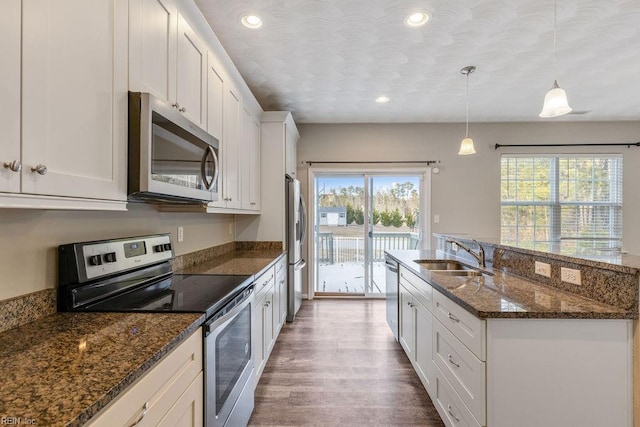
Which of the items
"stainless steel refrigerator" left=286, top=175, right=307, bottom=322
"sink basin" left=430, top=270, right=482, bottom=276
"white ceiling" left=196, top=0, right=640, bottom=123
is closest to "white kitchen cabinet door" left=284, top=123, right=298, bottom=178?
"stainless steel refrigerator" left=286, top=175, right=307, bottom=322

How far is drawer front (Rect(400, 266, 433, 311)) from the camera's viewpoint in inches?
71.7

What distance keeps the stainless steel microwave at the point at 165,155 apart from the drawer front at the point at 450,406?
5.43 feet

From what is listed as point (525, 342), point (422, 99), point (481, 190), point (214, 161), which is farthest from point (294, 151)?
point (525, 342)

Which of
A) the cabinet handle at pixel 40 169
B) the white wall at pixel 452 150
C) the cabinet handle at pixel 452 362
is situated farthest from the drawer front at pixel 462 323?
the white wall at pixel 452 150

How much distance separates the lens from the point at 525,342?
1193 millimetres

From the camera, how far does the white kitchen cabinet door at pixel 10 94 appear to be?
688mm

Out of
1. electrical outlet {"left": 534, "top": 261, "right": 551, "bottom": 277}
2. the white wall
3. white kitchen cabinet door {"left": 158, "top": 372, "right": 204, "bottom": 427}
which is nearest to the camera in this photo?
white kitchen cabinet door {"left": 158, "top": 372, "right": 204, "bottom": 427}

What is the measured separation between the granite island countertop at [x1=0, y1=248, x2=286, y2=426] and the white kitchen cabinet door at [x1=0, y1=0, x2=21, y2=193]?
1.49 ft

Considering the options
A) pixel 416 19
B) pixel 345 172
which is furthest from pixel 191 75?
pixel 345 172

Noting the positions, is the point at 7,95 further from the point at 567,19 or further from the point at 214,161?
the point at 567,19

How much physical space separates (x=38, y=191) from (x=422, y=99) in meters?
3.57

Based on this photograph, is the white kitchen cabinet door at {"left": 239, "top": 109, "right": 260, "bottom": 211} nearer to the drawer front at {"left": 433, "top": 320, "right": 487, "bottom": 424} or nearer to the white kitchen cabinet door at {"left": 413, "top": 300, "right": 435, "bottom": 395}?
the white kitchen cabinet door at {"left": 413, "top": 300, "right": 435, "bottom": 395}

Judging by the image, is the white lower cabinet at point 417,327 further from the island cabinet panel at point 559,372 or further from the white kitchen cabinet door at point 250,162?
the white kitchen cabinet door at point 250,162

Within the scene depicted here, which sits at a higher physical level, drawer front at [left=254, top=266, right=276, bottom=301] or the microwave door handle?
the microwave door handle
